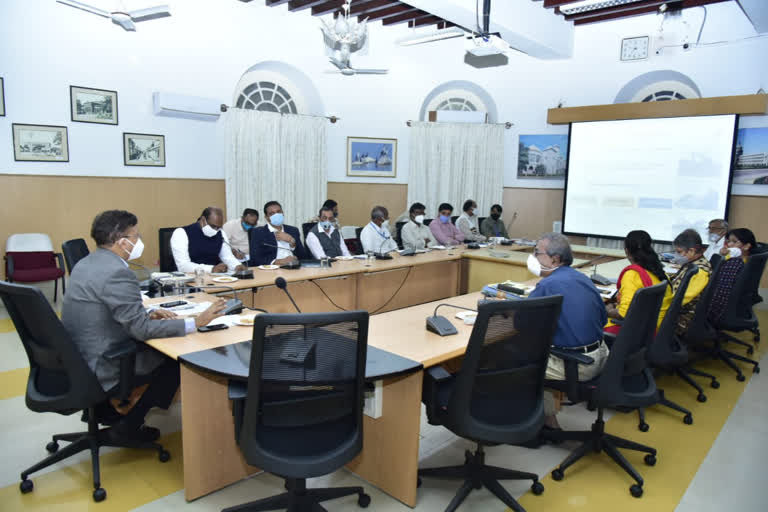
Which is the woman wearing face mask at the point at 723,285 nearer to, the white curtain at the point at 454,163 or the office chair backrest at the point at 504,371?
the office chair backrest at the point at 504,371

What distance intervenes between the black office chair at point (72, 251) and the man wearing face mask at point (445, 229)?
4517mm

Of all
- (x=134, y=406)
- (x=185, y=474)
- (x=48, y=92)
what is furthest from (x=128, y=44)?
(x=185, y=474)

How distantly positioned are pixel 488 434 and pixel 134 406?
173 centimetres

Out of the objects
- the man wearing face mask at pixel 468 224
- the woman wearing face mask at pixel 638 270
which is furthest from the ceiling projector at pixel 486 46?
the man wearing face mask at pixel 468 224

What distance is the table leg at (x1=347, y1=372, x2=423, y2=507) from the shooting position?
2295 millimetres

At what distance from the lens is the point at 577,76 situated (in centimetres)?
831

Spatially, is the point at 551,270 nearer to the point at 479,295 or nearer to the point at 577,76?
the point at 479,295

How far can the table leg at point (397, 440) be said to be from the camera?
229 cm

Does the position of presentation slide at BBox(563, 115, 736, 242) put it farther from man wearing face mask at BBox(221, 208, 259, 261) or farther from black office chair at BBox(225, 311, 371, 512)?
black office chair at BBox(225, 311, 371, 512)

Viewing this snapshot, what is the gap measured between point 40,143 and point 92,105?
0.72 m

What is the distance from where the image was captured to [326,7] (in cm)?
723

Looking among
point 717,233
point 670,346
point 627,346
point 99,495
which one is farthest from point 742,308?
point 99,495

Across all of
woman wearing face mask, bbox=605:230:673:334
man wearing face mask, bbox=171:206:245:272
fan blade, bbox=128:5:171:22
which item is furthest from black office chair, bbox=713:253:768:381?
fan blade, bbox=128:5:171:22

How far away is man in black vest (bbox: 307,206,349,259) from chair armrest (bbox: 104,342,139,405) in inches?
121
